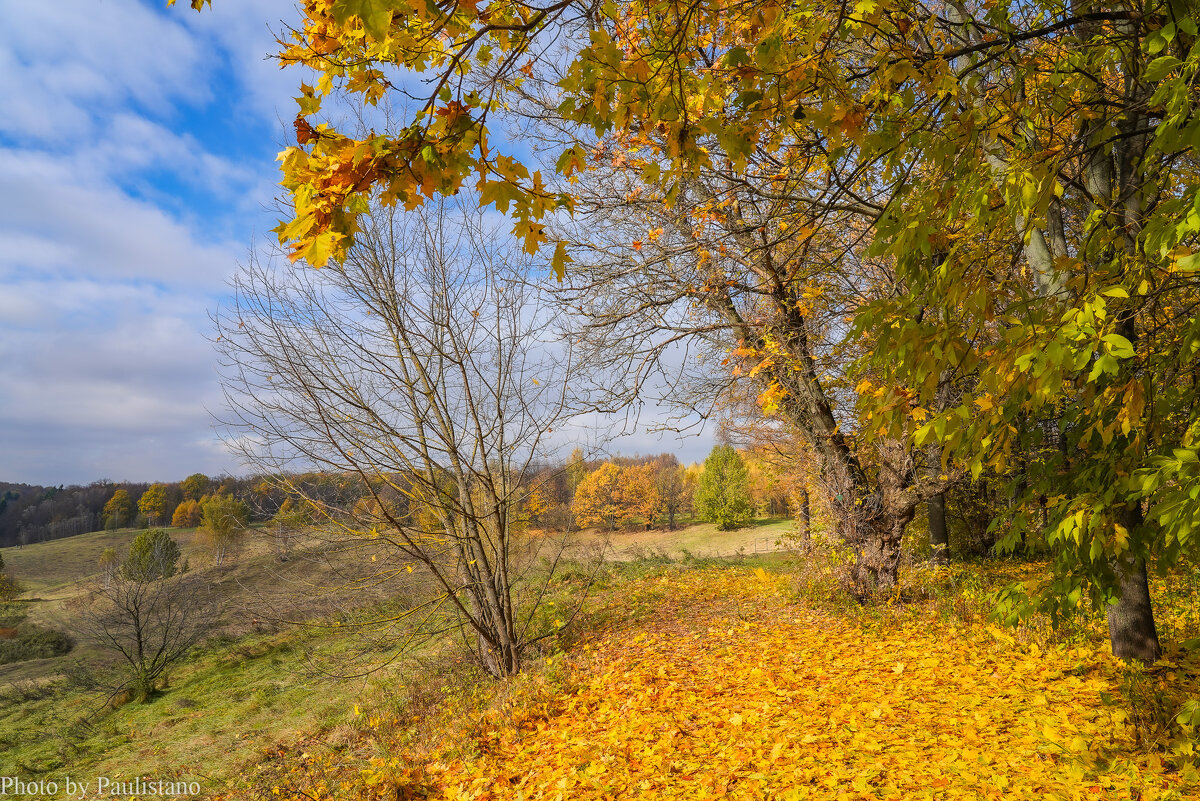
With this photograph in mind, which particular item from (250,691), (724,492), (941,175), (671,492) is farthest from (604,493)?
(941,175)

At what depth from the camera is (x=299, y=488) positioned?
5.55 m

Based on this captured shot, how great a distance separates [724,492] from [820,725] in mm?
35882

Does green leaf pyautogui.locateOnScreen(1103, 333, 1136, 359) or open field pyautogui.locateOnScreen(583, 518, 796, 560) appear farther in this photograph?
open field pyautogui.locateOnScreen(583, 518, 796, 560)

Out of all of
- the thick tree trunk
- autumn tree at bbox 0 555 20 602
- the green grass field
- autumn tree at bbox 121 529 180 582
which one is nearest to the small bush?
the green grass field

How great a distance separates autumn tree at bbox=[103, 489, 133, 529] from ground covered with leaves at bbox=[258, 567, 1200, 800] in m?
65.8

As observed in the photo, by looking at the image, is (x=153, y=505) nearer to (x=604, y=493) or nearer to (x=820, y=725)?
(x=604, y=493)

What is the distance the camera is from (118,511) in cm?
5528

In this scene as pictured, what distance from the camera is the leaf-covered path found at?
10.0ft

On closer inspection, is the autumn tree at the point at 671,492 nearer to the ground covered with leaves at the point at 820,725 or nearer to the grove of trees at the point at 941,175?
the ground covered with leaves at the point at 820,725

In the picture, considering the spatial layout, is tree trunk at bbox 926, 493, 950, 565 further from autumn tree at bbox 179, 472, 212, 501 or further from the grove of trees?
autumn tree at bbox 179, 472, 212, 501

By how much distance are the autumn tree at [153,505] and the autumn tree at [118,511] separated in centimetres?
276

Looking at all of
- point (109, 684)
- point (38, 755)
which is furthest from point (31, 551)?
point (38, 755)

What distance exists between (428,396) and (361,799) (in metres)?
3.47

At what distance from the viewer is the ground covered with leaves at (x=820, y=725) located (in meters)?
3.07
